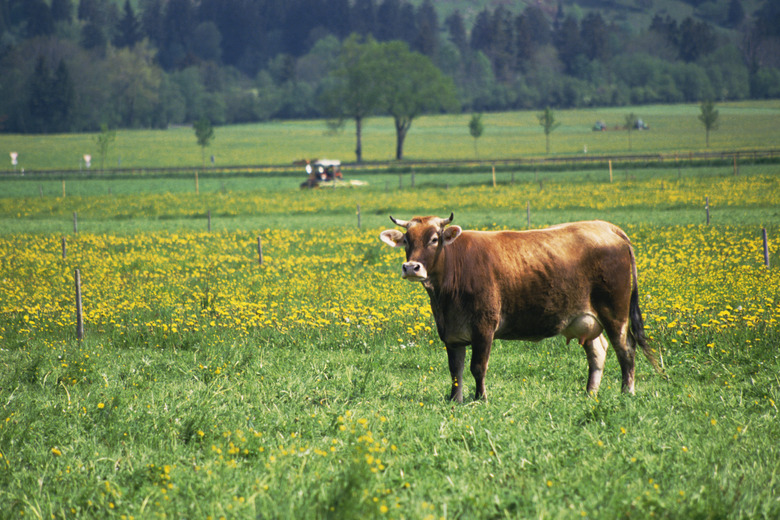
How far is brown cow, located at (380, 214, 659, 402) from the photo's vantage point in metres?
8.49

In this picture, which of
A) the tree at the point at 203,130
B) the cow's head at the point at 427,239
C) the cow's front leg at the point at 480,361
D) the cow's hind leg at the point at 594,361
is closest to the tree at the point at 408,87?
the tree at the point at 203,130

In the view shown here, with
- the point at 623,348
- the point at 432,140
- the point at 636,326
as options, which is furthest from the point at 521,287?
the point at 432,140

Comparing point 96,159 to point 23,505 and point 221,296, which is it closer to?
point 221,296

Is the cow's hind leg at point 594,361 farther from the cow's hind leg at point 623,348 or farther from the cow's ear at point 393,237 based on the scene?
the cow's ear at point 393,237

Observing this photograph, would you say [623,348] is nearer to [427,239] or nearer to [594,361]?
[594,361]

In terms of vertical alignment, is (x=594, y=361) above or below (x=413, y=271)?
below

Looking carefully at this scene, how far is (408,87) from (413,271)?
328 feet

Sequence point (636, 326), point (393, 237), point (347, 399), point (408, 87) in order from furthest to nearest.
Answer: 1. point (408, 87)
2. point (636, 326)
3. point (393, 237)
4. point (347, 399)

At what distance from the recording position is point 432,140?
127 metres

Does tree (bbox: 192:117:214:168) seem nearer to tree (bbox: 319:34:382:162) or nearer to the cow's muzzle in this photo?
tree (bbox: 319:34:382:162)

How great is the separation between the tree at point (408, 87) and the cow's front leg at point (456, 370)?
9390cm

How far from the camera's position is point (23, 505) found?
5.88 metres

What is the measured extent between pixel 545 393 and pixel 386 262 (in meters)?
12.1

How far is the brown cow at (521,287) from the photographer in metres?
8.49
